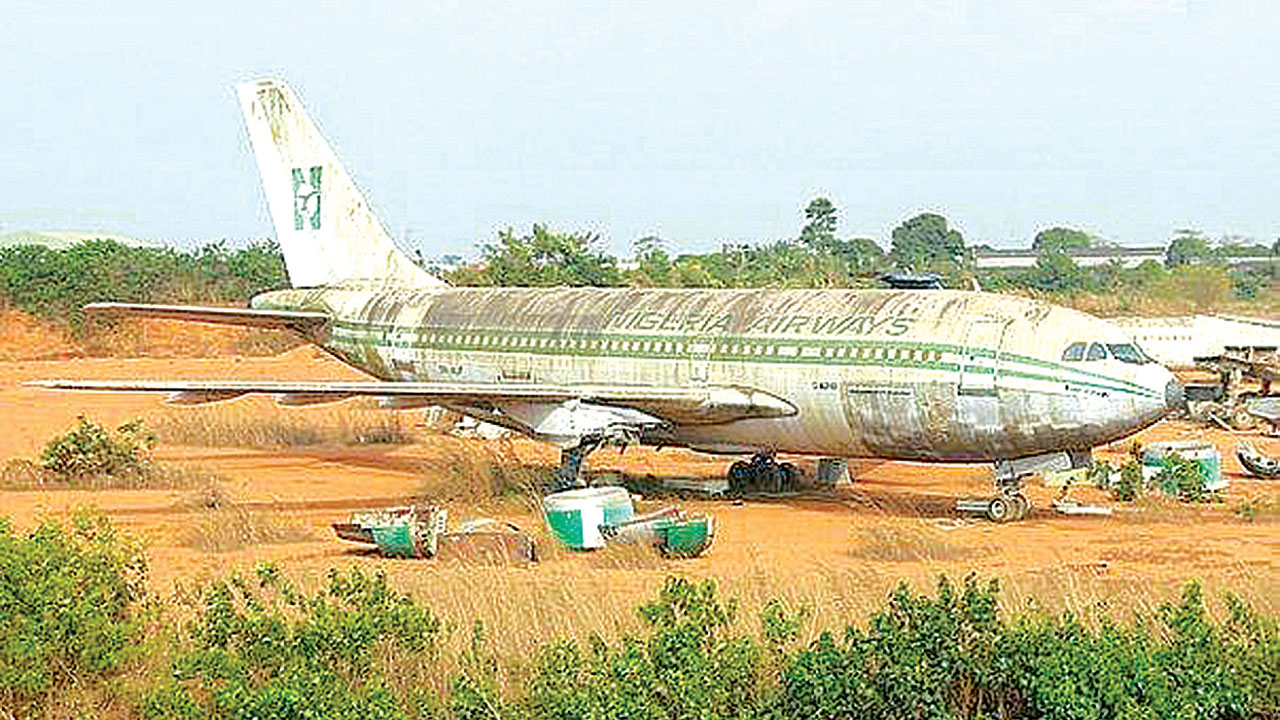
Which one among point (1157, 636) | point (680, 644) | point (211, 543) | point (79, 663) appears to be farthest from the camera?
point (211, 543)

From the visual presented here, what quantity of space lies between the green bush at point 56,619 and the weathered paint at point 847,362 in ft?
42.3

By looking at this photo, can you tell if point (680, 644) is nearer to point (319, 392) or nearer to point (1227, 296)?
point (319, 392)

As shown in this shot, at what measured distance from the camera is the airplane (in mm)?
21938

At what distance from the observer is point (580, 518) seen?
20172mm

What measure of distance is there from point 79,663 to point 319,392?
41.2 ft

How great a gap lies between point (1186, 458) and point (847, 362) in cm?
636

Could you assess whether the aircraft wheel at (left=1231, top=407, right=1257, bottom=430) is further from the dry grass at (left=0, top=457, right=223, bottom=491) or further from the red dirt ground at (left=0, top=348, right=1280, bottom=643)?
the dry grass at (left=0, top=457, right=223, bottom=491)

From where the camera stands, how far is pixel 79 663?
11227 millimetres

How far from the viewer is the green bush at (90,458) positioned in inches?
1076

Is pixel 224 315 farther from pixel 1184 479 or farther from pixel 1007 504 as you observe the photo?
pixel 1184 479

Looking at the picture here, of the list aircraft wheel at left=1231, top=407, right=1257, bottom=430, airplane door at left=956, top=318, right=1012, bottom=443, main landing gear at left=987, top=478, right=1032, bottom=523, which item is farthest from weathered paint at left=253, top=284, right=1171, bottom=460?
aircraft wheel at left=1231, top=407, right=1257, bottom=430

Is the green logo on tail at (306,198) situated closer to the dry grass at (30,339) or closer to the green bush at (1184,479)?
the green bush at (1184,479)

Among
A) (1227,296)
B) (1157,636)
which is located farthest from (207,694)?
(1227,296)

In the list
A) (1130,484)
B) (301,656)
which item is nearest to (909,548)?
(1130,484)
